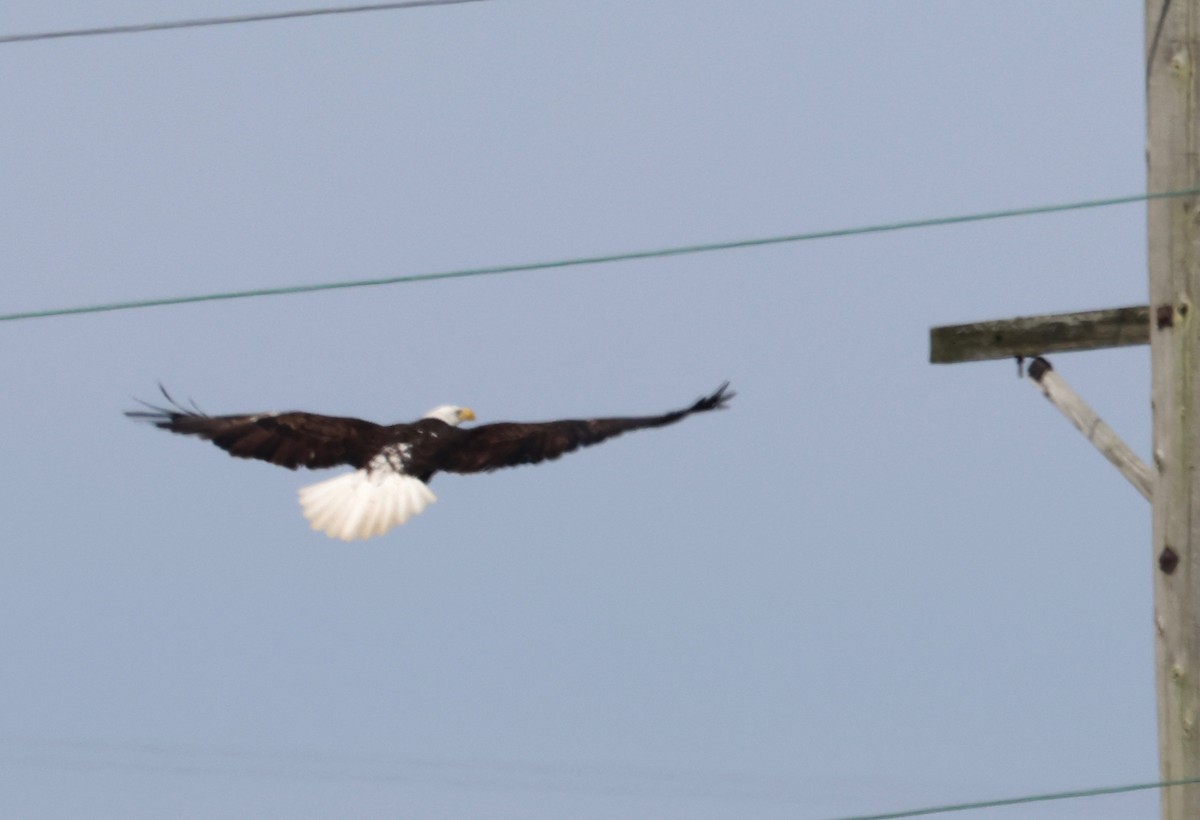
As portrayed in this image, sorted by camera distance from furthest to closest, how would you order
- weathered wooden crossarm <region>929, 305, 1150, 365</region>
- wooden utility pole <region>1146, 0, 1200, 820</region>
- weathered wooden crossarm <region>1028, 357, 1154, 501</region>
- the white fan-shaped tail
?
the white fan-shaped tail
weathered wooden crossarm <region>929, 305, 1150, 365</region>
weathered wooden crossarm <region>1028, 357, 1154, 501</region>
wooden utility pole <region>1146, 0, 1200, 820</region>

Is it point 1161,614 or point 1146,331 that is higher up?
point 1146,331

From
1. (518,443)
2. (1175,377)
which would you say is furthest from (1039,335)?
(518,443)

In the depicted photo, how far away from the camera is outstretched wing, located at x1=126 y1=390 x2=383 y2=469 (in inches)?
316

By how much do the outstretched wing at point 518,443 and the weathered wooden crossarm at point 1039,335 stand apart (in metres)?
1.65

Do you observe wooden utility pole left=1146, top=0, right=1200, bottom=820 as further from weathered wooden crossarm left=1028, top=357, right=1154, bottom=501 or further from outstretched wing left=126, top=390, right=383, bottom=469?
outstretched wing left=126, top=390, right=383, bottom=469

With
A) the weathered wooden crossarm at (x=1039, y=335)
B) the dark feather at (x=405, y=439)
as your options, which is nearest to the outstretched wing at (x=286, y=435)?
the dark feather at (x=405, y=439)

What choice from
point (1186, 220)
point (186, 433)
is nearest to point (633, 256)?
point (1186, 220)

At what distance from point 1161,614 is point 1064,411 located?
1.23 meters

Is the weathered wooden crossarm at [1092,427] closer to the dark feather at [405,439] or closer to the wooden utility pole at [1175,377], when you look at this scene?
the wooden utility pole at [1175,377]

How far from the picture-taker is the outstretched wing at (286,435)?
8.02 m

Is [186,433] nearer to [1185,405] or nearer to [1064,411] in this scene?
[1064,411]

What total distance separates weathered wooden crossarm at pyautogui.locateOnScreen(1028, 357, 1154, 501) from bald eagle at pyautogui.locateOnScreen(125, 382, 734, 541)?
1.47m

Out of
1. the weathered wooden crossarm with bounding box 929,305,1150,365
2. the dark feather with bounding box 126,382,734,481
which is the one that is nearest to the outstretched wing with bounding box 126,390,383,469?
the dark feather with bounding box 126,382,734,481

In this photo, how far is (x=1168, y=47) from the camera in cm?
574
